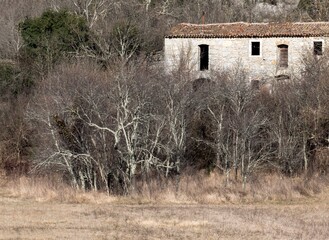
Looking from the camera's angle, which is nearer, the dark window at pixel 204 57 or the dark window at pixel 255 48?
the dark window at pixel 255 48

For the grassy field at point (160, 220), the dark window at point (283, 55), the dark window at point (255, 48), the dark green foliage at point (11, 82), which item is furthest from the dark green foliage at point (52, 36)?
the grassy field at point (160, 220)

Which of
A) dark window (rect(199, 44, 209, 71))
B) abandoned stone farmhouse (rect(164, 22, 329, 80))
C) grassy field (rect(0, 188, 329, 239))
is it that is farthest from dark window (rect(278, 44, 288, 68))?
grassy field (rect(0, 188, 329, 239))

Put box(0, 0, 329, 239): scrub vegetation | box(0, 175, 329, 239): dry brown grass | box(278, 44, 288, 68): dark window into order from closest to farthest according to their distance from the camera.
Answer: box(0, 175, 329, 239): dry brown grass < box(0, 0, 329, 239): scrub vegetation < box(278, 44, 288, 68): dark window

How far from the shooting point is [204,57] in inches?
1499

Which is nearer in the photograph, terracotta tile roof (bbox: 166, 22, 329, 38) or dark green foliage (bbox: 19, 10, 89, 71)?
dark green foliage (bbox: 19, 10, 89, 71)

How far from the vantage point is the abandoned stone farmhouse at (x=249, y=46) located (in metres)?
35.7

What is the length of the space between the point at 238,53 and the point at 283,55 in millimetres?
2436

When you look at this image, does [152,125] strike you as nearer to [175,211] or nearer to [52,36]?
[175,211]

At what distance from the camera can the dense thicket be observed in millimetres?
24203

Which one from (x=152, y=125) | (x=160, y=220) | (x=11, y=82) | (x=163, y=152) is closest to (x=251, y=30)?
(x=163, y=152)

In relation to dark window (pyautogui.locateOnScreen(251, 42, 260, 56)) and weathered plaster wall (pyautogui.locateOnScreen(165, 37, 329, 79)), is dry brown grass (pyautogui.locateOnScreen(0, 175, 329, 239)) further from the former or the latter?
dark window (pyautogui.locateOnScreen(251, 42, 260, 56))

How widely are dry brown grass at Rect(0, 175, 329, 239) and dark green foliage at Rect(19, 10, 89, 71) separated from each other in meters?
11.6

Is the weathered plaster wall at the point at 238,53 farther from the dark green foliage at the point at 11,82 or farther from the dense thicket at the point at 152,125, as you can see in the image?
the dark green foliage at the point at 11,82

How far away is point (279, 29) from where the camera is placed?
3650cm
